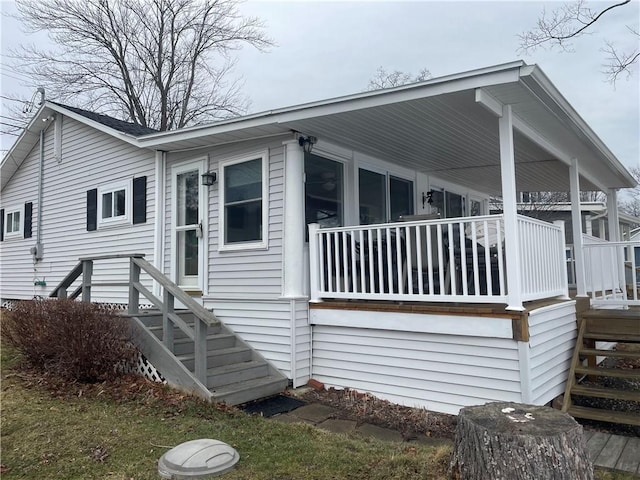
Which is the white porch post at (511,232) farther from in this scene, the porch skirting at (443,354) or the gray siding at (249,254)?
the gray siding at (249,254)

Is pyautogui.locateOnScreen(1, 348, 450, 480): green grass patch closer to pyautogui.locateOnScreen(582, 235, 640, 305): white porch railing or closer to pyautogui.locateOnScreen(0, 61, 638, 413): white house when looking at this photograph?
pyautogui.locateOnScreen(0, 61, 638, 413): white house

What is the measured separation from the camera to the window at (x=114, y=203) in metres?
7.78

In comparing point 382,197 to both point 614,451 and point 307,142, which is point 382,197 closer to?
point 307,142

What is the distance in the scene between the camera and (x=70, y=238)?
8914 millimetres

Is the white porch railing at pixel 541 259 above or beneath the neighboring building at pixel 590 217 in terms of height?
beneath

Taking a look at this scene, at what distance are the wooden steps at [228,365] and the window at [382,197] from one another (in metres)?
2.60

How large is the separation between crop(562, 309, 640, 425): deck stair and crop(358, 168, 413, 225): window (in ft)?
10.0

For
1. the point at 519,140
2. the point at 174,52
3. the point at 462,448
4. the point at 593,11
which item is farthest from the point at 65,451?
the point at 174,52

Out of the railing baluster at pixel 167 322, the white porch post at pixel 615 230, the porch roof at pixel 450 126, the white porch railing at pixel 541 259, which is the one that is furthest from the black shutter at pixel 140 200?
the white porch post at pixel 615 230

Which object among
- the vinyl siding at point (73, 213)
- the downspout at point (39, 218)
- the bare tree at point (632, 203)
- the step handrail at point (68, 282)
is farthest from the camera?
the bare tree at point (632, 203)

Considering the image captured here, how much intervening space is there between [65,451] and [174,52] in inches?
761

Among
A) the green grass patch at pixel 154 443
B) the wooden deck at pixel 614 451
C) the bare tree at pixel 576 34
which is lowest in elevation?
the wooden deck at pixel 614 451

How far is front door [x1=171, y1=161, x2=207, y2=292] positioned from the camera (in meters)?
6.70

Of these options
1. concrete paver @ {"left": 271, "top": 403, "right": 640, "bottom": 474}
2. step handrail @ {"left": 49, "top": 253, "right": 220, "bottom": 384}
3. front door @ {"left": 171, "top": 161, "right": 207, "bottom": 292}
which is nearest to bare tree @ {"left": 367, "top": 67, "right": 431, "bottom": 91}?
front door @ {"left": 171, "top": 161, "right": 207, "bottom": 292}
